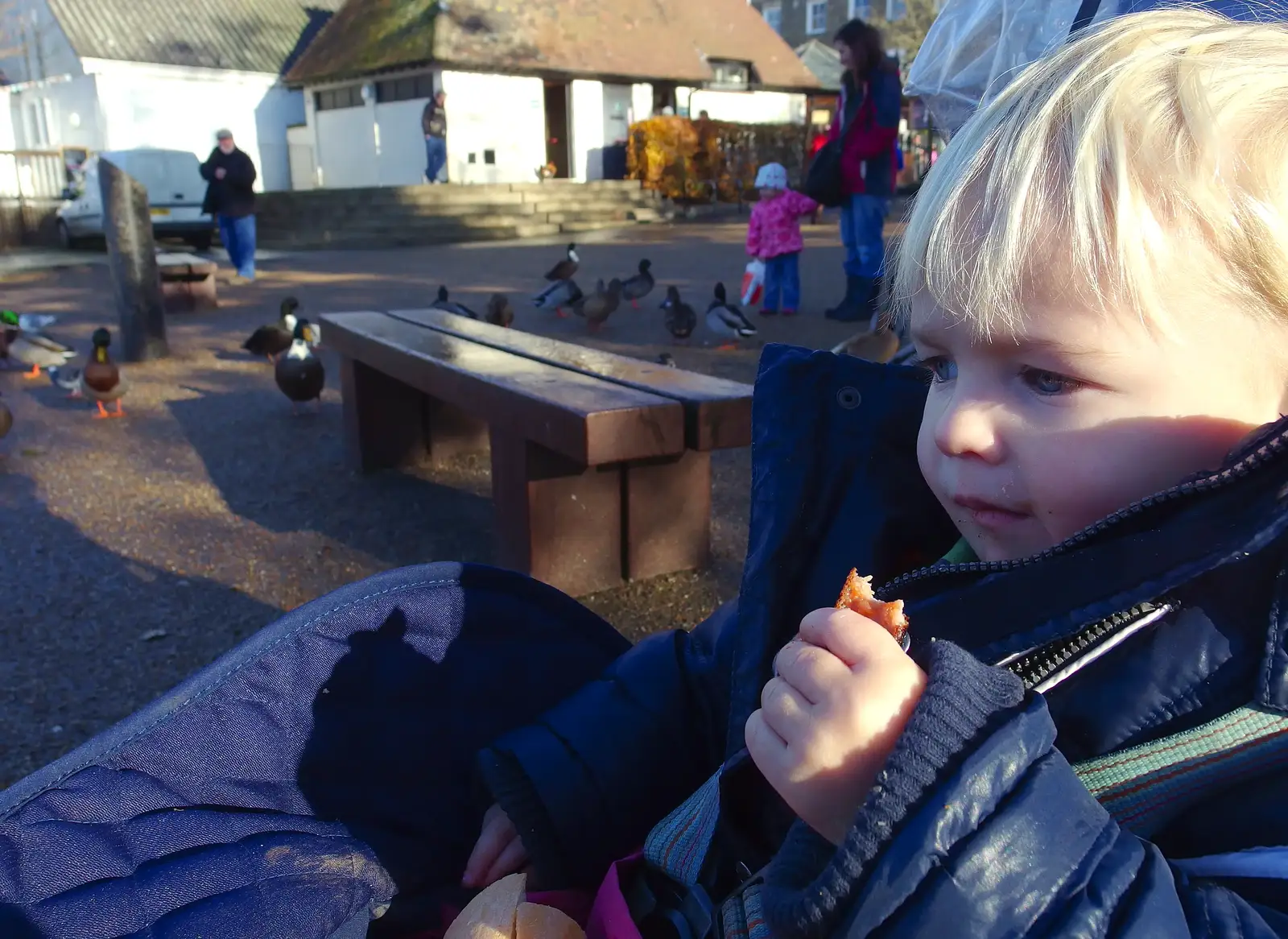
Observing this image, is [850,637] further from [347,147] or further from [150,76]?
[150,76]

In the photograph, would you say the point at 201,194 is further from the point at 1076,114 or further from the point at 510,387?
the point at 1076,114

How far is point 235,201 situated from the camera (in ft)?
43.0

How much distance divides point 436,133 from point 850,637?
22956mm

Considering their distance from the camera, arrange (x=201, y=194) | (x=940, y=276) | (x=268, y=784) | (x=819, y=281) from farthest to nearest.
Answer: (x=201, y=194) < (x=819, y=281) < (x=268, y=784) < (x=940, y=276)

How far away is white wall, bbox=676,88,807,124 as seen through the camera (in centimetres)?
2755

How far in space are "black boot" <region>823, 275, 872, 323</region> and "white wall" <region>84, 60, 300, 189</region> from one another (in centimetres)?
1929

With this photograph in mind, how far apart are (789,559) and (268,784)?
32.2 inches

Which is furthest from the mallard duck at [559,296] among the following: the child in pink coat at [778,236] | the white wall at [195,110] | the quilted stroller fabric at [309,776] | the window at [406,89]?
the white wall at [195,110]

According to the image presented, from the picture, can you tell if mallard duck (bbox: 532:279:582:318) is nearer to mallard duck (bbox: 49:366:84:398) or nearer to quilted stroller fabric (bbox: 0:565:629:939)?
mallard duck (bbox: 49:366:84:398)

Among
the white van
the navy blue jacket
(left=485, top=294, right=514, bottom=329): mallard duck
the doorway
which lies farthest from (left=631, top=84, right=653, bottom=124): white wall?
the navy blue jacket

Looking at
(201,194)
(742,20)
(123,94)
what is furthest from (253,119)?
(742,20)

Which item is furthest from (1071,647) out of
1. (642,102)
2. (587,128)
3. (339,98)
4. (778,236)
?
(339,98)

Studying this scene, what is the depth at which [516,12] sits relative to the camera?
80.2 ft

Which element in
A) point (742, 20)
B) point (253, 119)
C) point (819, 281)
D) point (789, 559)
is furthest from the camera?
point (742, 20)
